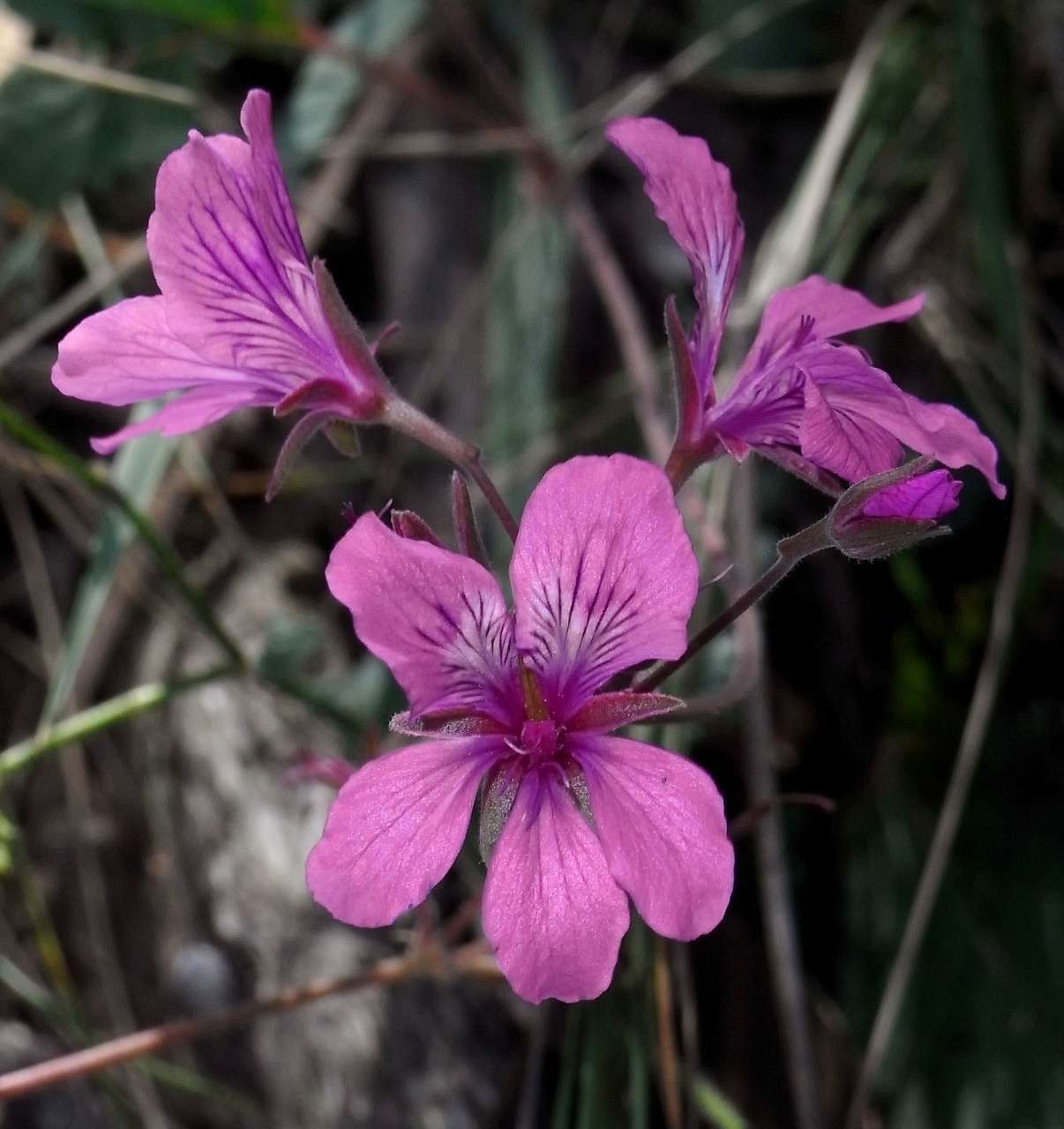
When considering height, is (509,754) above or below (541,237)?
below

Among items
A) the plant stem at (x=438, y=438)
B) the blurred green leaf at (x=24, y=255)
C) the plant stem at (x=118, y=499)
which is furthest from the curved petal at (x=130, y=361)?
the blurred green leaf at (x=24, y=255)

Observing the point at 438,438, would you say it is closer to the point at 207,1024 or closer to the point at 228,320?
the point at 228,320

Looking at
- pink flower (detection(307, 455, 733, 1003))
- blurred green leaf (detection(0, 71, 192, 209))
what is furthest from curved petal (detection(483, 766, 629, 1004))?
blurred green leaf (detection(0, 71, 192, 209))

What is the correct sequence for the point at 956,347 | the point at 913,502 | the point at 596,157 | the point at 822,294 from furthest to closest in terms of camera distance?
the point at 596,157
the point at 956,347
the point at 822,294
the point at 913,502

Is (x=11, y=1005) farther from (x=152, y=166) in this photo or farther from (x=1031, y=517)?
(x=1031, y=517)

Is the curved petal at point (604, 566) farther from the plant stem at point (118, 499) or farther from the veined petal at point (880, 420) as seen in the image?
the plant stem at point (118, 499)

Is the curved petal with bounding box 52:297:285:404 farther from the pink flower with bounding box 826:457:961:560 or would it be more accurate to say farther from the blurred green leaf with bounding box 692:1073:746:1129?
the blurred green leaf with bounding box 692:1073:746:1129

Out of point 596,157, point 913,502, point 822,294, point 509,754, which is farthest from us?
point 596,157

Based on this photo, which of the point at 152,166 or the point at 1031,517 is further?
the point at 152,166

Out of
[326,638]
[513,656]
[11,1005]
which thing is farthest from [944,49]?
[11,1005]
